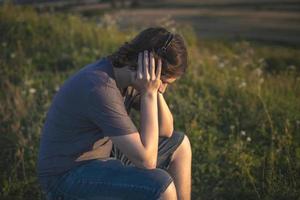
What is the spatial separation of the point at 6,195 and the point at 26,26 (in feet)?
14.3

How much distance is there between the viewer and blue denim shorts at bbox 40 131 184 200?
2.62 metres

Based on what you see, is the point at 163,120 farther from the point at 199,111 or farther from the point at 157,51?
the point at 199,111

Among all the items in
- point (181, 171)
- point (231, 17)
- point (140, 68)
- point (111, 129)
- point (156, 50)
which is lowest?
point (231, 17)

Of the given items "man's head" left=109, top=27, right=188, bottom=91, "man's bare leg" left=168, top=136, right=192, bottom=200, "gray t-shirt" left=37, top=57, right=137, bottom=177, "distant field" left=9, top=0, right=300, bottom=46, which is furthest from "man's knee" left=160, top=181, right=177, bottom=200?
"distant field" left=9, top=0, right=300, bottom=46

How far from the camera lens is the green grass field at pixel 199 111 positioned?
3.90 meters

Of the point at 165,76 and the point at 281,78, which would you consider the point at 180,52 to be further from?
the point at 281,78

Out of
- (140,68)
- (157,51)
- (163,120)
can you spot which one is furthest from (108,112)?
(163,120)

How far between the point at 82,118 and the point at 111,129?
0.21 meters

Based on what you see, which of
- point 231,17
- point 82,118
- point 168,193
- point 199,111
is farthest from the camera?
point 231,17

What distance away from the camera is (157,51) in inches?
108

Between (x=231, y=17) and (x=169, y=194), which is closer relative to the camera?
(x=169, y=194)

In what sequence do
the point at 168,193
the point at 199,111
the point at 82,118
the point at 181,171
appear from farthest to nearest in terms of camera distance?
the point at 199,111 → the point at 181,171 → the point at 82,118 → the point at 168,193

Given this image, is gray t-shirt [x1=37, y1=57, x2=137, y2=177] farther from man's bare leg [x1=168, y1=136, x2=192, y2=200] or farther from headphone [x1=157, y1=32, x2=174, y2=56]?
man's bare leg [x1=168, y1=136, x2=192, y2=200]

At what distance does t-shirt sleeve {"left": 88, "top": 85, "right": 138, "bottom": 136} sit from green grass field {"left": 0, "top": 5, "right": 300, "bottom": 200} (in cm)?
139
